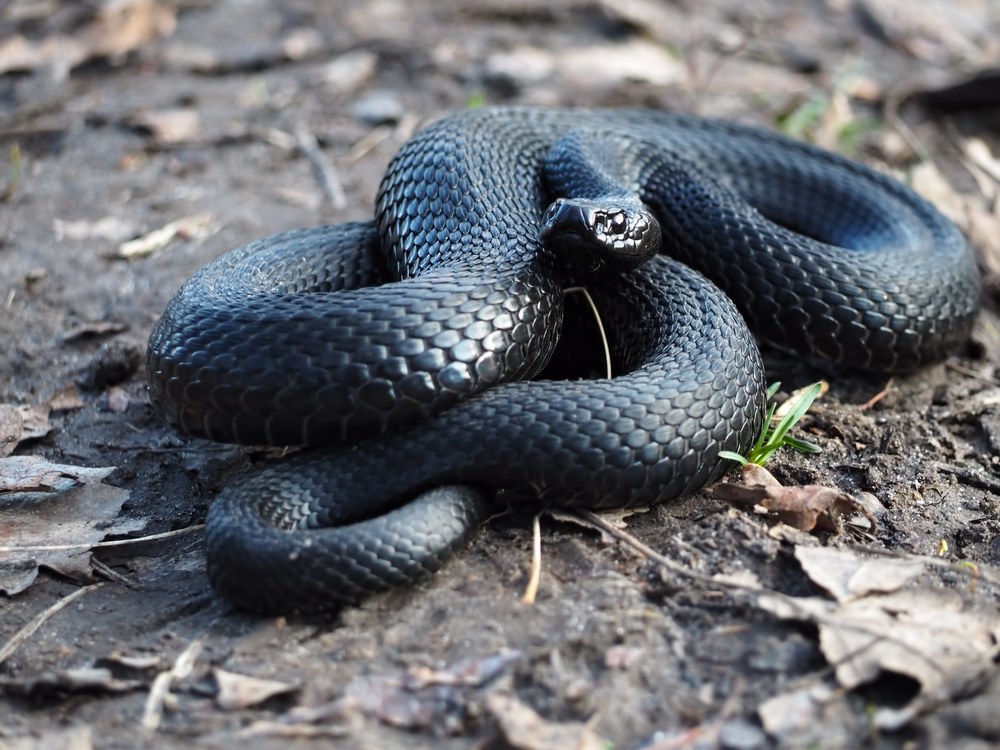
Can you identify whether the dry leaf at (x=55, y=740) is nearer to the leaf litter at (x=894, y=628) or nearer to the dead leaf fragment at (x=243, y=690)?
the dead leaf fragment at (x=243, y=690)

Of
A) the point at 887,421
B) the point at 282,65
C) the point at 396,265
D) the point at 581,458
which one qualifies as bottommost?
the point at 887,421

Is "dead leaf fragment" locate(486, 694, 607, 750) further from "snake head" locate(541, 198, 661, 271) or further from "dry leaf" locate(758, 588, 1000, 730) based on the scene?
"snake head" locate(541, 198, 661, 271)

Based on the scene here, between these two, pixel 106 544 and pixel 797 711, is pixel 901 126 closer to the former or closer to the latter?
pixel 797 711

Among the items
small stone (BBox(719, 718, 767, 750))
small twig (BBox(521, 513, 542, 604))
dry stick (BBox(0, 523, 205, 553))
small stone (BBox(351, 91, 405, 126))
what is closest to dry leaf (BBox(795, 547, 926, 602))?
small stone (BBox(719, 718, 767, 750))

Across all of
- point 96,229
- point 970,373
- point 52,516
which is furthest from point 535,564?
point 96,229

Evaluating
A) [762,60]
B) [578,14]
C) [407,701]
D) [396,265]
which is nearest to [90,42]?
[578,14]

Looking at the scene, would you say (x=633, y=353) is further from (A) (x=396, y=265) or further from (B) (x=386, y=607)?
(B) (x=386, y=607)

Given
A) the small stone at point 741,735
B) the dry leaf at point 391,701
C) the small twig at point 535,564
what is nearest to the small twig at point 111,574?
the dry leaf at point 391,701

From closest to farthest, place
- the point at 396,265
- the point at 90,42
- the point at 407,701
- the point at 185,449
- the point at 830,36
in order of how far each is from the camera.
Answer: the point at 407,701 < the point at 185,449 < the point at 396,265 < the point at 90,42 < the point at 830,36
